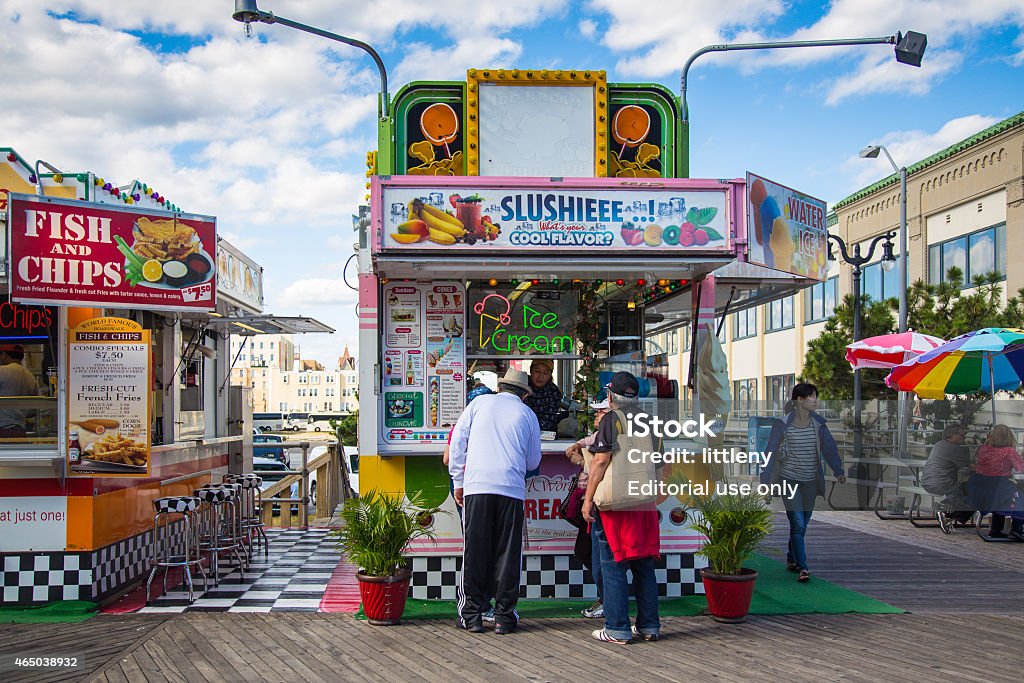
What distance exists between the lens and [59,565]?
7250 mm

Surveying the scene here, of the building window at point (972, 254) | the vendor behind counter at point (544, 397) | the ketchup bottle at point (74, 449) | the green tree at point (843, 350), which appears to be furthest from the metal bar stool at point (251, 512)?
the building window at point (972, 254)

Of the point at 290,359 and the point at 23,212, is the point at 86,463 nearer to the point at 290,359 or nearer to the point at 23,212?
the point at 23,212

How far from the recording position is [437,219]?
7059 mm

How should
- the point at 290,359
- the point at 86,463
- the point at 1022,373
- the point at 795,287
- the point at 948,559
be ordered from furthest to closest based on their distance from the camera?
1. the point at 290,359
2. the point at 1022,373
3. the point at 948,559
4. the point at 795,287
5. the point at 86,463

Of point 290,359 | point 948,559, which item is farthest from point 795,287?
point 290,359

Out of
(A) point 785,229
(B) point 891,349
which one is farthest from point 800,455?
(B) point 891,349

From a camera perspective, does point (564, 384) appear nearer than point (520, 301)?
No

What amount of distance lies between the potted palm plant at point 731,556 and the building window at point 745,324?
3260 cm

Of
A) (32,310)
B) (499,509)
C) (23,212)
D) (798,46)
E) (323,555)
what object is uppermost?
(798,46)

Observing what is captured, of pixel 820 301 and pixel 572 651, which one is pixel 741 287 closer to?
pixel 572 651

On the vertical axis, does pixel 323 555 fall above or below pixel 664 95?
below

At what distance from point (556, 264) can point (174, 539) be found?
5.18m

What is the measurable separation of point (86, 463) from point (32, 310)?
5.71 ft

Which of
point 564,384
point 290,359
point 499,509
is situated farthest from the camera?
point 290,359
